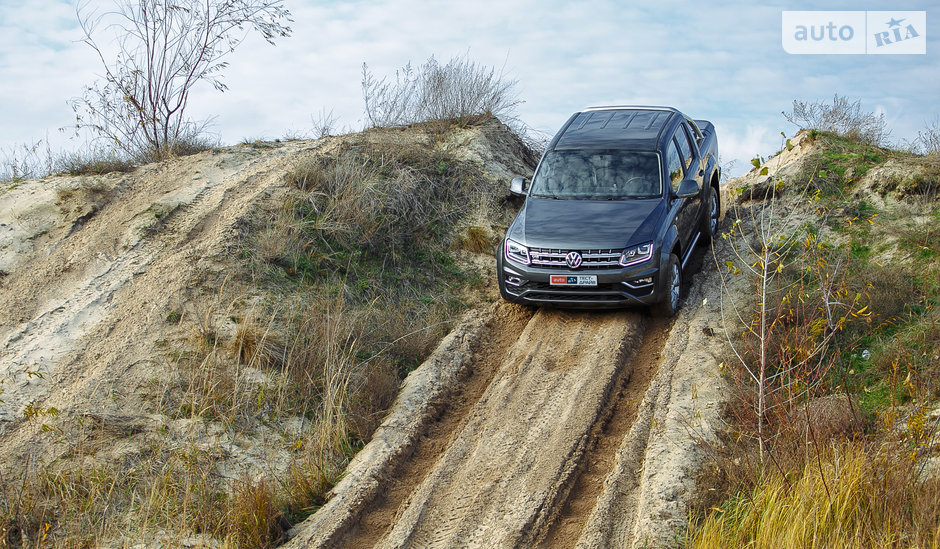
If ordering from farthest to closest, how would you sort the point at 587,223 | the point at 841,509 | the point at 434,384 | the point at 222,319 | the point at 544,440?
the point at 587,223, the point at 222,319, the point at 434,384, the point at 544,440, the point at 841,509

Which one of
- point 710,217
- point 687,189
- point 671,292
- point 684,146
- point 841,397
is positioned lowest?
point 841,397

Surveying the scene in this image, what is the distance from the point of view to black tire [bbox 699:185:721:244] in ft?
34.9

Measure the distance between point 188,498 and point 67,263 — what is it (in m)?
5.30

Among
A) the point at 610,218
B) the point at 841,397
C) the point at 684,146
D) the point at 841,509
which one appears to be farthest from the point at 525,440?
the point at 684,146

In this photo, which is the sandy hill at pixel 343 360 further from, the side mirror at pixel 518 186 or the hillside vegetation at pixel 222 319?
the side mirror at pixel 518 186

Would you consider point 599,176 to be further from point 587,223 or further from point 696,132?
point 696,132

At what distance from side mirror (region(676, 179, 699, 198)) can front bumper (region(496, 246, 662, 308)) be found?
1.10 m

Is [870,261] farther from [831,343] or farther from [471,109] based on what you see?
[471,109]

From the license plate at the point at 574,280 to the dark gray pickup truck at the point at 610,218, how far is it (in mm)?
11

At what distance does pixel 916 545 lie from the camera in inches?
181

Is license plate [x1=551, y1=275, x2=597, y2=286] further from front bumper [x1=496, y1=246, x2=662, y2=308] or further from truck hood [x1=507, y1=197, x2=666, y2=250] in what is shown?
truck hood [x1=507, y1=197, x2=666, y2=250]

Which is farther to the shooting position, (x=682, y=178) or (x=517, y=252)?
(x=682, y=178)

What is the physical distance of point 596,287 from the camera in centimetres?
832

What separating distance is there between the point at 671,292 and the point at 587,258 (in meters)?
1.18
